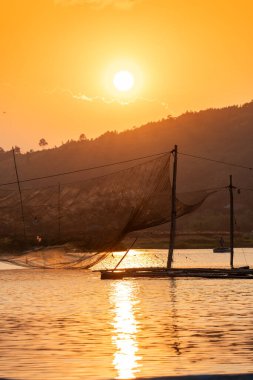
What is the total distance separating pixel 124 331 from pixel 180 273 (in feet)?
108

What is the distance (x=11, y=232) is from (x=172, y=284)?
10667 mm

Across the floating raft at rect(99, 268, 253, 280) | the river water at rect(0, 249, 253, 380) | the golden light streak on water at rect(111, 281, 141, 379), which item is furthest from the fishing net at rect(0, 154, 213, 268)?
the golden light streak on water at rect(111, 281, 141, 379)

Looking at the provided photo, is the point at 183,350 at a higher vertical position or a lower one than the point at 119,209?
lower

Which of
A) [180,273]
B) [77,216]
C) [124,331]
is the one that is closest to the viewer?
[124,331]

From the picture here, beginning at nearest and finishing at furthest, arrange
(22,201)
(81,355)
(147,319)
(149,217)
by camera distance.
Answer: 1. (81,355)
2. (147,319)
3. (22,201)
4. (149,217)

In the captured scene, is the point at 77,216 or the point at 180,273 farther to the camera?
the point at 180,273

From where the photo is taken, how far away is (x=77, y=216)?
6050cm

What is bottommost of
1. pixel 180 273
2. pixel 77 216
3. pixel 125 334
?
pixel 125 334

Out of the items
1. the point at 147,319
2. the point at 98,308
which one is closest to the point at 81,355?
the point at 147,319

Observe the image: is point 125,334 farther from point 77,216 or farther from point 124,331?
point 77,216

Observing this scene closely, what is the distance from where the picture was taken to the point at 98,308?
1786 inches

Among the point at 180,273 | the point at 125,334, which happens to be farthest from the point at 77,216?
the point at 125,334

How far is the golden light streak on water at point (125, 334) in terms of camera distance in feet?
77.6

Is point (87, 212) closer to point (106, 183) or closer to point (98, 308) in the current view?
point (106, 183)
